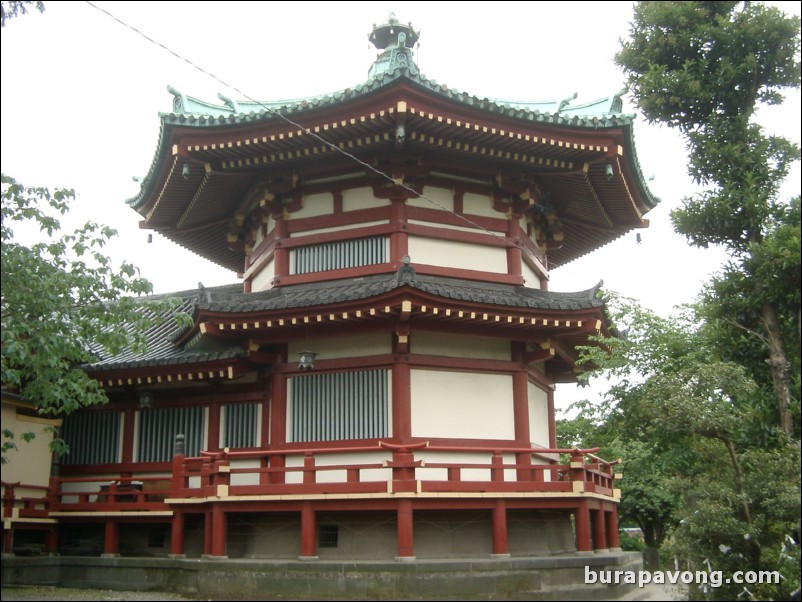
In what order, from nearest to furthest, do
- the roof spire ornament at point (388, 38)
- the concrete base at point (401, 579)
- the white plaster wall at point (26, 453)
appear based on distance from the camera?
the concrete base at point (401, 579) < the white plaster wall at point (26, 453) < the roof spire ornament at point (388, 38)

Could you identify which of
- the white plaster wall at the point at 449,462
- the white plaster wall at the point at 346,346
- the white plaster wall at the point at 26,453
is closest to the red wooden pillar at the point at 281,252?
the white plaster wall at the point at 346,346

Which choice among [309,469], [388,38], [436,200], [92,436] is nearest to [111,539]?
[92,436]

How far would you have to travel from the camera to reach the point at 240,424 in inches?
643

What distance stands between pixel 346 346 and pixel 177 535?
15.5ft

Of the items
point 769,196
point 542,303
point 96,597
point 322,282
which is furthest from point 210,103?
point 769,196

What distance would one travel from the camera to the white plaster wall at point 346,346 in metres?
15.2

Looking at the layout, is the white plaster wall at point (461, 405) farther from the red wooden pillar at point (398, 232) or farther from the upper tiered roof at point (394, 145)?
the upper tiered roof at point (394, 145)

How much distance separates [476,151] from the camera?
51.8ft

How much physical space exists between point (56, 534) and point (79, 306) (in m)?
6.42

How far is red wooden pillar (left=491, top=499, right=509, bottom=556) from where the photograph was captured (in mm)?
13219

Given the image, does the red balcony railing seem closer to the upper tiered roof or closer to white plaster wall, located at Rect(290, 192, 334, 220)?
white plaster wall, located at Rect(290, 192, 334, 220)

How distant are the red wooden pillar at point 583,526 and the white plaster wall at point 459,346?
3.28m

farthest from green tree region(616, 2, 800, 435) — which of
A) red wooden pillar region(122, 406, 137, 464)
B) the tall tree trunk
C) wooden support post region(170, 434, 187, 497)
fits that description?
red wooden pillar region(122, 406, 137, 464)

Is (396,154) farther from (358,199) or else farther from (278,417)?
(278,417)
